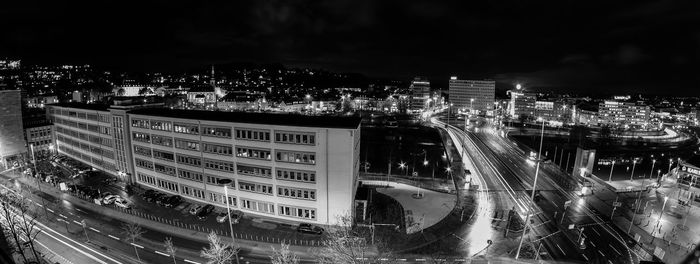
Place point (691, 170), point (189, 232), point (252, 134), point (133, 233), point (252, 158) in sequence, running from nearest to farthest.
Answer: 1. point (133, 233)
2. point (189, 232)
3. point (252, 134)
4. point (252, 158)
5. point (691, 170)

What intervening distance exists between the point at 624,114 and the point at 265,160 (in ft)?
638

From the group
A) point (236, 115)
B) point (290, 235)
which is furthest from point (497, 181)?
point (236, 115)

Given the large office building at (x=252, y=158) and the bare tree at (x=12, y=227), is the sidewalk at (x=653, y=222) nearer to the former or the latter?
the large office building at (x=252, y=158)

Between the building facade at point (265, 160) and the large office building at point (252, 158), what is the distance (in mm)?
106

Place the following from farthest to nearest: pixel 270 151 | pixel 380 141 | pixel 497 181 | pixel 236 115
A: 1. pixel 380 141
2. pixel 497 181
3. pixel 236 115
4. pixel 270 151

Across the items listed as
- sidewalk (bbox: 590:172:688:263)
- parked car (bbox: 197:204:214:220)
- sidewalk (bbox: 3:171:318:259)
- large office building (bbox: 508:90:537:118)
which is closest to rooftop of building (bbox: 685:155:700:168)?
sidewalk (bbox: 590:172:688:263)

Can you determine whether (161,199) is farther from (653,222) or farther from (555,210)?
(653,222)

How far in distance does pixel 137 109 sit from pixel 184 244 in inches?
1013

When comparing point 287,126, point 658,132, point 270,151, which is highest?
point 287,126

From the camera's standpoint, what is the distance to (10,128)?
57781 mm

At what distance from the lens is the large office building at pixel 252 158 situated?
36094 millimetres

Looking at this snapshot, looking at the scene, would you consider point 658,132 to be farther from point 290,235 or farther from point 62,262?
point 62,262

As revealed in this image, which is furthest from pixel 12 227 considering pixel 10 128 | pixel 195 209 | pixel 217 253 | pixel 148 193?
pixel 10 128

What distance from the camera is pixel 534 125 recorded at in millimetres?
150250
